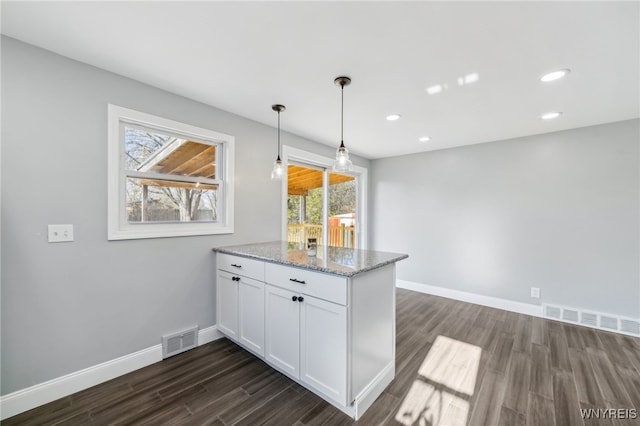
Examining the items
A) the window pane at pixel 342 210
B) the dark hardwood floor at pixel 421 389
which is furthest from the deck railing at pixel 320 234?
the dark hardwood floor at pixel 421 389

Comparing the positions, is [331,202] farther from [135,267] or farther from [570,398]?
[570,398]

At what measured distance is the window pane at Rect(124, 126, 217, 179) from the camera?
2232 mm

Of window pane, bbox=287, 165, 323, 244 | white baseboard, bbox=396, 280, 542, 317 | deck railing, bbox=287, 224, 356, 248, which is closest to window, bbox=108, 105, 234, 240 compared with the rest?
window pane, bbox=287, 165, 323, 244

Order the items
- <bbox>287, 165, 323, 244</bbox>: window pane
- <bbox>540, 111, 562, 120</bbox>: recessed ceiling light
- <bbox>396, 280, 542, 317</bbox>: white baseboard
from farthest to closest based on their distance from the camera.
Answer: <bbox>287, 165, 323, 244</bbox>: window pane → <bbox>396, 280, 542, 317</bbox>: white baseboard → <bbox>540, 111, 562, 120</bbox>: recessed ceiling light

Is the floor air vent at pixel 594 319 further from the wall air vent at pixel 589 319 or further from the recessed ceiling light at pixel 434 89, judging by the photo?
the recessed ceiling light at pixel 434 89

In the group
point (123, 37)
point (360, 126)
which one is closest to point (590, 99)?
point (360, 126)

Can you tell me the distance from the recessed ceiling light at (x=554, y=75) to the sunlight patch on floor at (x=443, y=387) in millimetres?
2447

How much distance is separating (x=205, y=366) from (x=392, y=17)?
9.54ft

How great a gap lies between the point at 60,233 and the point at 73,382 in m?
1.09

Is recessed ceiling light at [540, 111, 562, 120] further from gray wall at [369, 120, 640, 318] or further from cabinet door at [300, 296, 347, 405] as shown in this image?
cabinet door at [300, 296, 347, 405]

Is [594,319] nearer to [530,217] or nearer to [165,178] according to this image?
[530,217]

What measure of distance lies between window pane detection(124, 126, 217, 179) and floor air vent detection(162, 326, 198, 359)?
151 cm

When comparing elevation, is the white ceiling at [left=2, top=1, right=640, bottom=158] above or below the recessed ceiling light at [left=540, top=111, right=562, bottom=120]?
above

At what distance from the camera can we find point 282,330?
6.58ft
